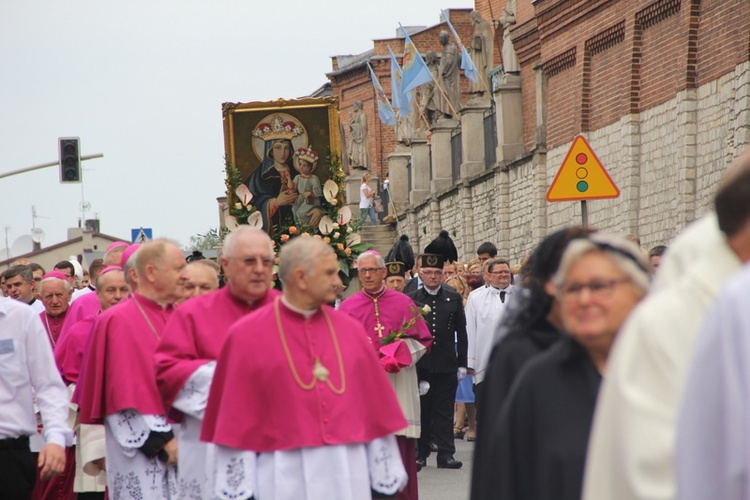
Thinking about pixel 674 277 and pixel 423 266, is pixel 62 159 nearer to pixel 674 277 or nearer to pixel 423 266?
pixel 423 266

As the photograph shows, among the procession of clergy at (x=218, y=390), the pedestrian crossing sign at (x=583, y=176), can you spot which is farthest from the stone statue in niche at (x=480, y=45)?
the procession of clergy at (x=218, y=390)

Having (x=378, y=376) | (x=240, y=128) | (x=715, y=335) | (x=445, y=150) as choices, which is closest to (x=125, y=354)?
(x=378, y=376)

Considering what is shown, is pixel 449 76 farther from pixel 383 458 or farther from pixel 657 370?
pixel 657 370

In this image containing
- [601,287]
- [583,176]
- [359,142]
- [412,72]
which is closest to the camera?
[601,287]

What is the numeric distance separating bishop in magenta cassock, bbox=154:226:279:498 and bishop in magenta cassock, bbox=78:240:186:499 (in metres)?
0.52

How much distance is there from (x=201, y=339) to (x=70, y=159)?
26725mm

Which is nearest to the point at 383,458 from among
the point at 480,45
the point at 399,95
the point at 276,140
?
the point at 276,140

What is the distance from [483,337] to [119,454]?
9.10m

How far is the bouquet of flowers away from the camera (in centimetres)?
1280

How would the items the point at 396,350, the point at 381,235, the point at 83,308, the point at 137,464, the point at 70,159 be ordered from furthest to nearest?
the point at 381,235 → the point at 70,159 → the point at 396,350 → the point at 83,308 → the point at 137,464

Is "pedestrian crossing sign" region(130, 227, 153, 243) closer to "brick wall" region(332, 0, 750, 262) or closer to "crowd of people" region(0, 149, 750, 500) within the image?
"brick wall" region(332, 0, 750, 262)

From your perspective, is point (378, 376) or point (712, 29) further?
point (712, 29)

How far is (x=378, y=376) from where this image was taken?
7262 millimetres

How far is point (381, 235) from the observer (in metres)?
50.2
